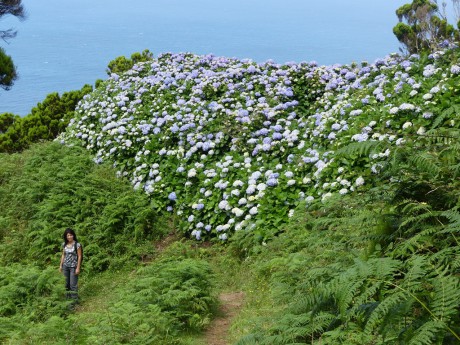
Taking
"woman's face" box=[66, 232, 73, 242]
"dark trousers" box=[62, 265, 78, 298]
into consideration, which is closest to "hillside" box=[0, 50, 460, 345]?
"dark trousers" box=[62, 265, 78, 298]

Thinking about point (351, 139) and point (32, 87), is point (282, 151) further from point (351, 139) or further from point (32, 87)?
point (32, 87)

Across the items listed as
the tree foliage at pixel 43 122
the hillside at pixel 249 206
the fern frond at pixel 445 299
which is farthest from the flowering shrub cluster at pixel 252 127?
the fern frond at pixel 445 299

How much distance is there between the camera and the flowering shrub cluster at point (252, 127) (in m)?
9.53

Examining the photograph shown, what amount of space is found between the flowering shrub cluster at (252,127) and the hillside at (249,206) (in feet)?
0.12

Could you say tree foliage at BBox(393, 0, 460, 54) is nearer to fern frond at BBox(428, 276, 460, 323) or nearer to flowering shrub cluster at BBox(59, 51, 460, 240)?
flowering shrub cluster at BBox(59, 51, 460, 240)

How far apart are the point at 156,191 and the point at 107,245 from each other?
1.34 metres

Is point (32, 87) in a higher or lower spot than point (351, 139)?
higher

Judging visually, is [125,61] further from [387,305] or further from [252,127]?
[387,305]

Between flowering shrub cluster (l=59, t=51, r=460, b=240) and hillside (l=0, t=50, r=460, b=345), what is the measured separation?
1.4 inches

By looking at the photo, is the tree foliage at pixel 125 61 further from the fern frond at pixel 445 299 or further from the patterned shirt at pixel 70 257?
the fern frond at pixel 445 299

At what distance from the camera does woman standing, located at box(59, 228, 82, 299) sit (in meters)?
9.62

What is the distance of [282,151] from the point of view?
10906 mm

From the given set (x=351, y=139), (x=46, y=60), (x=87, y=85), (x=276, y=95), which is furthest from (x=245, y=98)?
(x=46, y=60)

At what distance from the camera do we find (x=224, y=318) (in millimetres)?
7961
